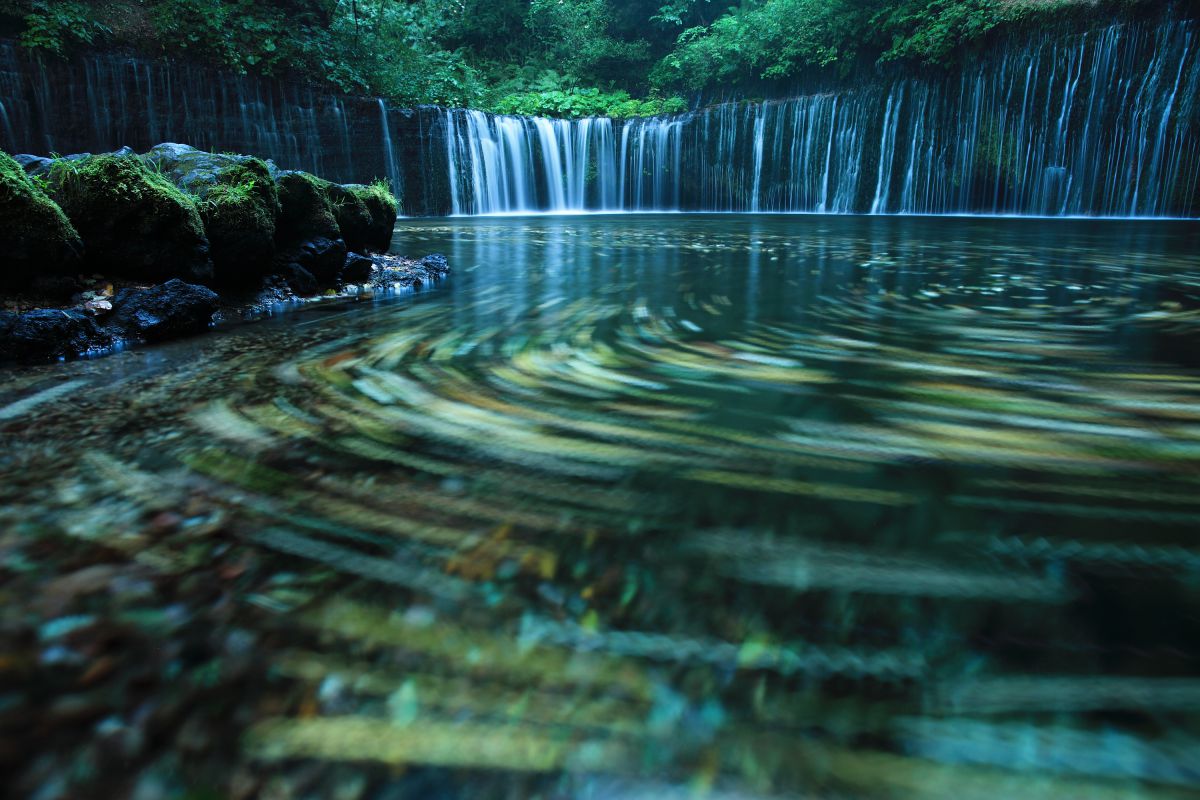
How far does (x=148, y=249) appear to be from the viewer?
15.4ft

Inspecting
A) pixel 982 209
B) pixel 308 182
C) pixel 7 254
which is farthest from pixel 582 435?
pixel 982 209

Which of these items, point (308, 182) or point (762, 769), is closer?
point (762, 769)

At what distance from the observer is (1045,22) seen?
15.8 meters

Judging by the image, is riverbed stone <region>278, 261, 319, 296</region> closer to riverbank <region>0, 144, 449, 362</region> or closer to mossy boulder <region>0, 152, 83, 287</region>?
riverbank <region>0, 144, 449, 362</region>

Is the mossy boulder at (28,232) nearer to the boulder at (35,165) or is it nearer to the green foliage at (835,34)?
the boulder at (35,165)

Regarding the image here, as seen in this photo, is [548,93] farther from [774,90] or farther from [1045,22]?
[1045,22]

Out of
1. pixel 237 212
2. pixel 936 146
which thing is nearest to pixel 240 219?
pixel 237 212

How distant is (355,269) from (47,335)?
3.18m

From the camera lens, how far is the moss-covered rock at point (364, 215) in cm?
720

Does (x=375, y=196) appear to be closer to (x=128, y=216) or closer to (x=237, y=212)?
(x=237, y=212)

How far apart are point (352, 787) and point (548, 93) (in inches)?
1167

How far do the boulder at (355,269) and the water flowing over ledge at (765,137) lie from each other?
52.1ft

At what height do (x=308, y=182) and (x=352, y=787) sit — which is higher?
(x=308, y=182)

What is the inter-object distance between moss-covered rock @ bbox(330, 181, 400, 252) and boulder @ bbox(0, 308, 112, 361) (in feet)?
11.8
